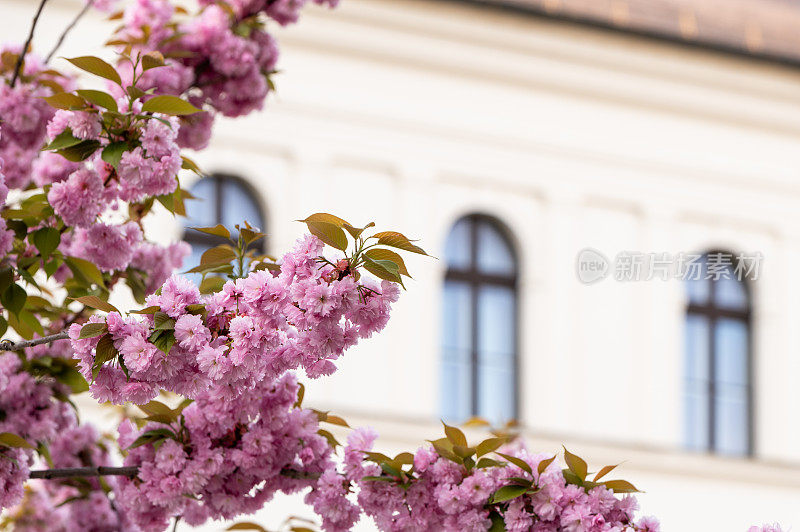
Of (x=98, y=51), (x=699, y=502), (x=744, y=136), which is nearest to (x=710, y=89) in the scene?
(x=744, y=136)

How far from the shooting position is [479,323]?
14508 millimetres

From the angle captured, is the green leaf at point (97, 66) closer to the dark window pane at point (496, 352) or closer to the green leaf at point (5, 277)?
the green leaf at point (5, 277)

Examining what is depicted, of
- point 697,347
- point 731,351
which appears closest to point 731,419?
point 731,351

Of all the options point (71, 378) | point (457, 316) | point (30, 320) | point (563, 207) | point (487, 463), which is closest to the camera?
point (487, 463)

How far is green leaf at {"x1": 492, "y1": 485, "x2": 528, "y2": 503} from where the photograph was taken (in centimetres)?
346

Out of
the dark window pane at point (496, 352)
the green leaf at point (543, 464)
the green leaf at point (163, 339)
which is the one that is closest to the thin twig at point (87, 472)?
the green leaf at point (163, 339)

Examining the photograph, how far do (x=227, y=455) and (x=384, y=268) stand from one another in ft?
3.00

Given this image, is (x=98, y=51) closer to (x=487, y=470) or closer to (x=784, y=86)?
(x=784, y=86)

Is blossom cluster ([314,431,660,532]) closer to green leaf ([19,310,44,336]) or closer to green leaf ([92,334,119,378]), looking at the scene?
green leaf ([92,334,119,378])

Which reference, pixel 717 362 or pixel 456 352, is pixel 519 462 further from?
pixel 717 362

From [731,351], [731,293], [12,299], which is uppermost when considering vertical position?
[731,293]

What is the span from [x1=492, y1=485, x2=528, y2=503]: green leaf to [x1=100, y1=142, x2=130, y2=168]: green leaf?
1170 mm

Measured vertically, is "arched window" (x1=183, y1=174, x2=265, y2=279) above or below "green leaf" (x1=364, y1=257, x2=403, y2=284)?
above

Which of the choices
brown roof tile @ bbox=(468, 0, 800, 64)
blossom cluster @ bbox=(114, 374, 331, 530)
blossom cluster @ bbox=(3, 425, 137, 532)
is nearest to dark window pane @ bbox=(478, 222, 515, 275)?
brown roof tile @ bbox=(468, 0, 800, 64)
